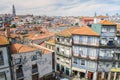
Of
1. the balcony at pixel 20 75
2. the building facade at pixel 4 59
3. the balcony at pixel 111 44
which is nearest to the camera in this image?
the building facade at pixel 4 59

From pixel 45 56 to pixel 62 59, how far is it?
15.7 meters

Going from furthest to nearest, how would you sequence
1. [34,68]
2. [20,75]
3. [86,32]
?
[86,32]
[34,68]
[20,75]

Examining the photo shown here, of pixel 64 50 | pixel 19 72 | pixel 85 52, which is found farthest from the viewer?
pixel 64 50

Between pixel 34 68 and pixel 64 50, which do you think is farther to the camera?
pixel 64 50

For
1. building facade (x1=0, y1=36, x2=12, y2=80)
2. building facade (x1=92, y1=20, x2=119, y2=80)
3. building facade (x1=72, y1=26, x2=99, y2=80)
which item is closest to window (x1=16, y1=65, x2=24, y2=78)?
building facade (x1=0, y1=36, x2=12, y2=80)

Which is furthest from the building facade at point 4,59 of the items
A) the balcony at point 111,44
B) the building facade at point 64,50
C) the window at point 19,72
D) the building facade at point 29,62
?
the balcony at point 111,44

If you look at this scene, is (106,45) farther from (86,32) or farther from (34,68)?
(34,68)

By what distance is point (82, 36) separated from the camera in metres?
42.7

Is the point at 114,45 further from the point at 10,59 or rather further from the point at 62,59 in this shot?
the point at 10,59

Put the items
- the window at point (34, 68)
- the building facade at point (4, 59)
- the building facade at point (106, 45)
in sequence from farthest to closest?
the building facade at point (106, 45) < the window at point (34, 68) < the building facade at point (4, 59)

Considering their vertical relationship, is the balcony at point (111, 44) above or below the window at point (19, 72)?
above

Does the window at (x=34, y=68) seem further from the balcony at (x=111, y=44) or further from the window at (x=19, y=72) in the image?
the balcony at (x=111, y=44)

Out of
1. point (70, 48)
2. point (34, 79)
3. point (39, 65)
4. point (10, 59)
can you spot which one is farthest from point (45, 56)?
point (70, 48)

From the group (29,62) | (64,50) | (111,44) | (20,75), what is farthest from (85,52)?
(20,75)
